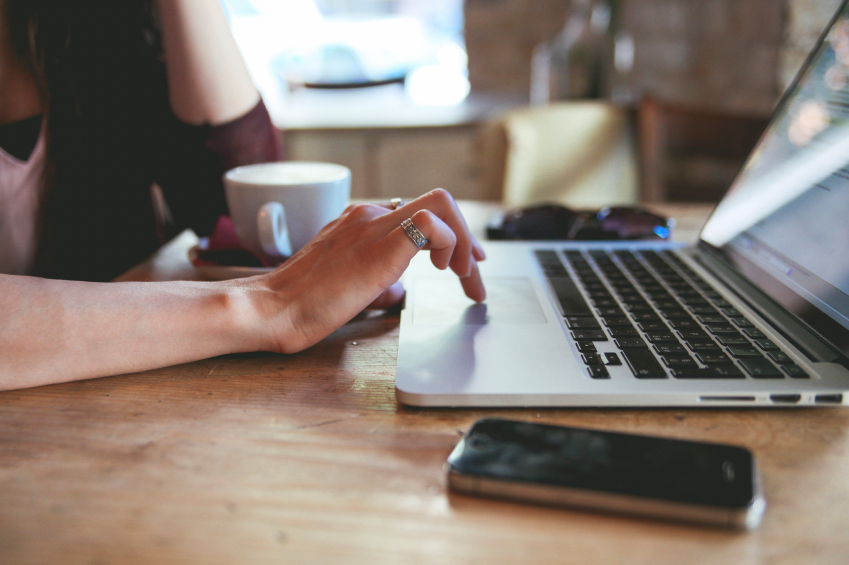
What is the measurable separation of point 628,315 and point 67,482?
40 cm

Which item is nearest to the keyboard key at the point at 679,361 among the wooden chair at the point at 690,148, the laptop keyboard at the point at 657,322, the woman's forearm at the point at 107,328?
the laptop keyboard at the point at 657,322

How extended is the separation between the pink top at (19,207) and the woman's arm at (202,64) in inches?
6.4

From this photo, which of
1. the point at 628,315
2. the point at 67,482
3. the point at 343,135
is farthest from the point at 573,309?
the point at 343,135

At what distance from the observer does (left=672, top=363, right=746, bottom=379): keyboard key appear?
385 millimetres

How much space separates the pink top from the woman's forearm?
10.2 inches

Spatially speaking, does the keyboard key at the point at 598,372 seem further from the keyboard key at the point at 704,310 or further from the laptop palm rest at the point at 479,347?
the keyboard key at the point at 704,310

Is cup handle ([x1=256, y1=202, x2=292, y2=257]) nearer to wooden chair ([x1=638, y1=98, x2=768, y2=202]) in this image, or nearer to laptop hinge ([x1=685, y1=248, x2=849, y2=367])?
laptop hinge ([x1=685, y1=248, x2=849, y2=367])

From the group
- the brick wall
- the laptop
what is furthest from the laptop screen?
the brick wall

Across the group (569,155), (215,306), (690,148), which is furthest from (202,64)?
(690,148)

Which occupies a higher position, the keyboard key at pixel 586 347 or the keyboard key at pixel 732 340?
the keyboard key at pixel 586 347

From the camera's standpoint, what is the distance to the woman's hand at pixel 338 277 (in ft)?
1.52

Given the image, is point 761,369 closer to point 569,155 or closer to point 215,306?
point 215,306

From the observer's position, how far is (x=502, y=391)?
377mm

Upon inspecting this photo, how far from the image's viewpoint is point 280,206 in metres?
0.58
